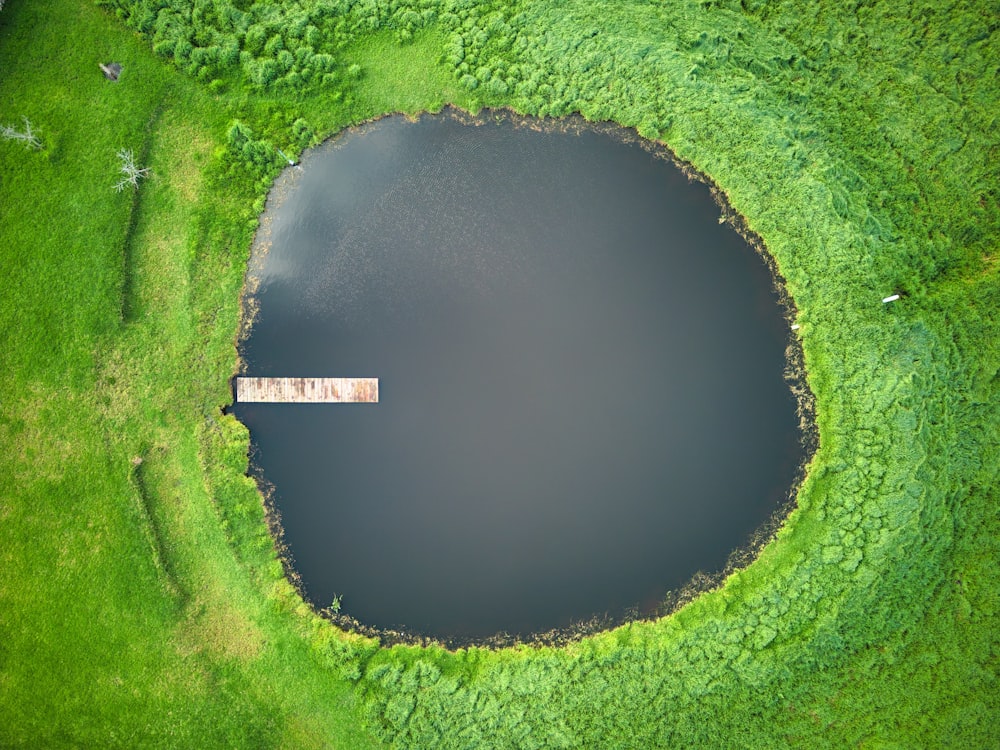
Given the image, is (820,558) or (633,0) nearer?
(820,558)

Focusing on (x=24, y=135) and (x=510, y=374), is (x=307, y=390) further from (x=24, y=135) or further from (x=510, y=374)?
(x=24, y=135)

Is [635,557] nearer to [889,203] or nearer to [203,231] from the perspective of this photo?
[889,203]

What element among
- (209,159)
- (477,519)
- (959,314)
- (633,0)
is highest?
(633,0)

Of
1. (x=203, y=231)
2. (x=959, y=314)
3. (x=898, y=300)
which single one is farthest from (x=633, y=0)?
(x=203, y=231)

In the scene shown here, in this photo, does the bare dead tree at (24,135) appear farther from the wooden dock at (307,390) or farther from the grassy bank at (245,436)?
the wooden dock at (307,390)

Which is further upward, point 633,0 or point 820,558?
point 633,0

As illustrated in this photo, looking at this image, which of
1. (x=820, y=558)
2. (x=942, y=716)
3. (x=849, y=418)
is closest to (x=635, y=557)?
(x=820, y=558)
